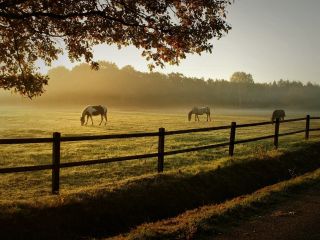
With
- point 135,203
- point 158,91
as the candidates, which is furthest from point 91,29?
point 158,91

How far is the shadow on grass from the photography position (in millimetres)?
8109

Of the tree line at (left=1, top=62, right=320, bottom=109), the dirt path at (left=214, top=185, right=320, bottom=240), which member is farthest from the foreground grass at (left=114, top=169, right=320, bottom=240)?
the tree line at (left=1, top=62, right=320, bottom=109)

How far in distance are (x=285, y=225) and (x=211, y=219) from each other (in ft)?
4.81

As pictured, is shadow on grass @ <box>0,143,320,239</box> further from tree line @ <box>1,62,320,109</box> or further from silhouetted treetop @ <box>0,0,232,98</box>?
tree line @ <box>1,62,320,109</box>

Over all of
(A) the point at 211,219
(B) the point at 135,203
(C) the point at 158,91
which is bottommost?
(B) the point at 135,203

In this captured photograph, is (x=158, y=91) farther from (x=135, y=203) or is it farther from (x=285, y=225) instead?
(x=285, y=225)

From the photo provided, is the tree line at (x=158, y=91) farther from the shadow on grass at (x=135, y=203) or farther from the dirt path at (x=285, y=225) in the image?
the dirt path at (x=285, y=225)

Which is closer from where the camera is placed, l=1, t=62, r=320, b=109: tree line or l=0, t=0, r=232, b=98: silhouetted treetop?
l=0, t=0, r=232, b=98: silhouetted treetop

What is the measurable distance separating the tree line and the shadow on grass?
107m

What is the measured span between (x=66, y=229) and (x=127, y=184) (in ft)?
9.19

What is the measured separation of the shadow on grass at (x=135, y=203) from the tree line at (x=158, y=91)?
352 ft

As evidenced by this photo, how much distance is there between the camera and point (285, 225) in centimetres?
777

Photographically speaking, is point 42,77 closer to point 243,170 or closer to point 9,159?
point 9,159

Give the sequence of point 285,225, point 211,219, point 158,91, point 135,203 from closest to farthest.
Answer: point 285,225 → point 211,219 → point 135,203 → point 158,91
